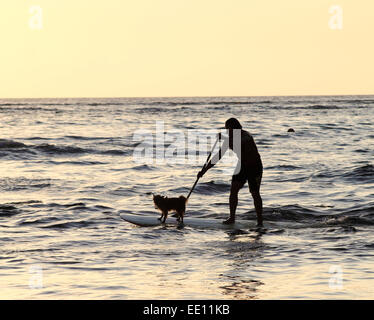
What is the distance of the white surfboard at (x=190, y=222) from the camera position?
12742mm

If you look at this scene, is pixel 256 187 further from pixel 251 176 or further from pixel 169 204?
pixel 169 204

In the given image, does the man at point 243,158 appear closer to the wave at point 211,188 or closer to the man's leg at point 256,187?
the man's leg at point 256,187

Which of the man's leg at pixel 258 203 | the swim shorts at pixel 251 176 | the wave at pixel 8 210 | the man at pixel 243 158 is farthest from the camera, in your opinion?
the wave at pixel 8 210

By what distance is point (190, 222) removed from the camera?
13.2 metres

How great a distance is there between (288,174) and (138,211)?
8217 mm

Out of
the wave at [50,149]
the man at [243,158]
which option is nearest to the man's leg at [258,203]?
the man at [243,158]

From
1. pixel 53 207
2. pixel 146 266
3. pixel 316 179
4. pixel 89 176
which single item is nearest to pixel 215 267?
pixel 146 266

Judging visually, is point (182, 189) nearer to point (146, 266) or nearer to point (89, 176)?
point (89, 176)

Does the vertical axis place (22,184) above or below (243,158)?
below

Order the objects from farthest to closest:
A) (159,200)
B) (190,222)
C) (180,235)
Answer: (190,222), (159,200), (180,235)

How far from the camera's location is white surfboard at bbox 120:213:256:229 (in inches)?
502

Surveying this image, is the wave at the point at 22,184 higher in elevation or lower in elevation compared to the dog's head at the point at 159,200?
lower

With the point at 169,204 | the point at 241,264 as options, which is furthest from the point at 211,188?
the point at 241,264

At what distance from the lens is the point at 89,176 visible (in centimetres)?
2172
